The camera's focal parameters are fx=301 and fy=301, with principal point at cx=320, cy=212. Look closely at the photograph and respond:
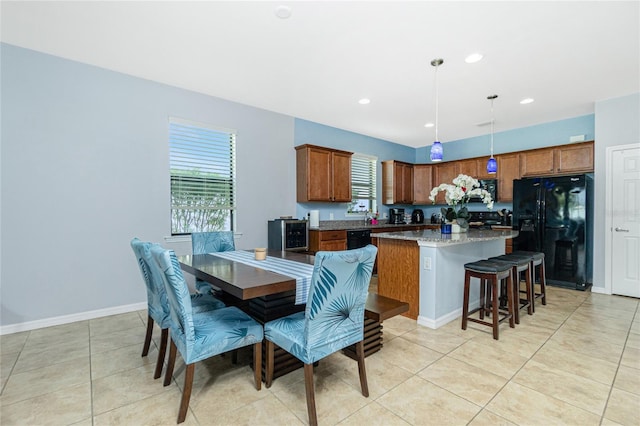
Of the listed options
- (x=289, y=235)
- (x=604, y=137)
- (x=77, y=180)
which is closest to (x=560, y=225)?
(x=604, y=137)

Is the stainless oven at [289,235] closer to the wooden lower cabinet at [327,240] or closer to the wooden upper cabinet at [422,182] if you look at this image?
the wooden lower cabinet at [327,240]

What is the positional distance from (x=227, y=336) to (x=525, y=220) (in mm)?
5147

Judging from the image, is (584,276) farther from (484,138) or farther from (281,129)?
(281,129)

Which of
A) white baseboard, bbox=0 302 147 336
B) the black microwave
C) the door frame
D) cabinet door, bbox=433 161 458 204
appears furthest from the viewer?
cabinet door, bbox=433 161 458 204

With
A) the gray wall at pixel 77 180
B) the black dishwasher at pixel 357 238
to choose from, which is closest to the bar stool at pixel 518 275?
the black dishwasher at pixel 357 238

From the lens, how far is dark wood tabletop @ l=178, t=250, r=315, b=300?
5.72 ft

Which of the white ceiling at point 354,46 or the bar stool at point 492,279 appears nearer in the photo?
the white ceiling at point 354,46

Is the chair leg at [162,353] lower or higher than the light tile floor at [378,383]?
higher

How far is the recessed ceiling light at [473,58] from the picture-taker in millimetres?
3072

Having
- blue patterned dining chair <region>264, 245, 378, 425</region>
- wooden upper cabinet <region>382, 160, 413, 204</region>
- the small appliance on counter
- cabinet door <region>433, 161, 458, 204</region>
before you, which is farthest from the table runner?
cabinet door <region>433, 161, 458, 204</region>

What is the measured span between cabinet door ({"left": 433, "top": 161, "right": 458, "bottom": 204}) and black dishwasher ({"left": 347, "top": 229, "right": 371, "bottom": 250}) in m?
2.42

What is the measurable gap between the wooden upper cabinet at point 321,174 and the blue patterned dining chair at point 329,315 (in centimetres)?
328

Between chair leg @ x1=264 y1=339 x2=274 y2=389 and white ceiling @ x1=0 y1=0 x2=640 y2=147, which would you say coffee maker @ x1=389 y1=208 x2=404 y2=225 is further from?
chair leg @ x1=264 y1=339 x2=274 y2=389

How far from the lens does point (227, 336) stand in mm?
1800
